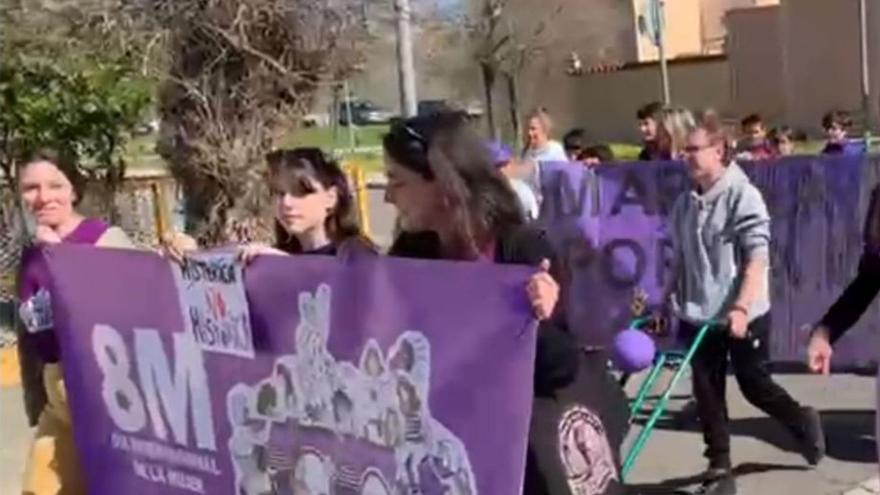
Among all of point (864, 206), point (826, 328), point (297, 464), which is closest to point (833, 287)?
point (864, 206)

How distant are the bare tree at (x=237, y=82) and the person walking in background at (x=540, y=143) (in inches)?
73.9

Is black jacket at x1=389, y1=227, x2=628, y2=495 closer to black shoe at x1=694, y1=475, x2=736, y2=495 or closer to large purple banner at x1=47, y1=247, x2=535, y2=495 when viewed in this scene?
large purple banner at x1=47, y1=247, x2=535, y2=495

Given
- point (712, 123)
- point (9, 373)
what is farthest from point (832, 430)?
point (9, 373)

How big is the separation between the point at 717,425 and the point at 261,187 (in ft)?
19.4

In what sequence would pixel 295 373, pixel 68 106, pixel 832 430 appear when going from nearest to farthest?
1. pixel 295 373
2. pixel 832 430
3. pixel 68 106

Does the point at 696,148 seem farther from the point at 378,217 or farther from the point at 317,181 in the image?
the point at 378,217

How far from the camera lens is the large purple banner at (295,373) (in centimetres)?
390

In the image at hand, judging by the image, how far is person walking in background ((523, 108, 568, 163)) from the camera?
10.0m

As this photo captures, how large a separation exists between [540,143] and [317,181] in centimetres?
570

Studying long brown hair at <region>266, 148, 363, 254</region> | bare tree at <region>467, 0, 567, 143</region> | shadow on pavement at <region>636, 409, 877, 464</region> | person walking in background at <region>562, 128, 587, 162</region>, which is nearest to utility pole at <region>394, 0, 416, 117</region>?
person walking in background at <region>562, 128, 587, 162</region>

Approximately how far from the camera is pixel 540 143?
1038cm

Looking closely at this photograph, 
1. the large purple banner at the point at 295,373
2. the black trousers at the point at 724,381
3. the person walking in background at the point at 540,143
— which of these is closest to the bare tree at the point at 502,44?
the person walking in background at the point at 540,143

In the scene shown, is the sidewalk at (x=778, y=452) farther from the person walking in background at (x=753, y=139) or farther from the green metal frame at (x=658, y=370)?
the person walking in background at (x=753, y=139)

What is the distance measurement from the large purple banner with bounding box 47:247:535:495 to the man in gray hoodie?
7.26 ft
